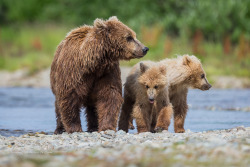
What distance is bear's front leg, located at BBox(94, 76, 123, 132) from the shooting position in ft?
25.2

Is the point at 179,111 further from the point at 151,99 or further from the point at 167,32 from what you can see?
the point at 167,32

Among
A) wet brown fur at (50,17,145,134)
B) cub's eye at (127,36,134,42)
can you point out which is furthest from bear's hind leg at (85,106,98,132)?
cub's eye at (127,36,134,42)

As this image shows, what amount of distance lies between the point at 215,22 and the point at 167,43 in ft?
7.90

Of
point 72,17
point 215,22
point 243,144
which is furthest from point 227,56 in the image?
point 243,144

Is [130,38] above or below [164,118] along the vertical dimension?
above

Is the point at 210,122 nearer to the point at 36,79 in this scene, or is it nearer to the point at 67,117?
the point at 67,117

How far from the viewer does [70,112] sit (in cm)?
775

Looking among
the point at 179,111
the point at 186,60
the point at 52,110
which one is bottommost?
the point at 179,111

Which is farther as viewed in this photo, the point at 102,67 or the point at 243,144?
the point at 102,67

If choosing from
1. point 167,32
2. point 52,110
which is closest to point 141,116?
point 52,110

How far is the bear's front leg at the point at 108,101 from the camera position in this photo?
25.2 feet

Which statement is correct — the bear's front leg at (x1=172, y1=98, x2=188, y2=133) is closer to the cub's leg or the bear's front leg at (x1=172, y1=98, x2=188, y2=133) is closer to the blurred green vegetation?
the cub's leg

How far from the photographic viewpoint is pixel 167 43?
19453mm

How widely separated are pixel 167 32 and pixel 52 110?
33.6 feet
